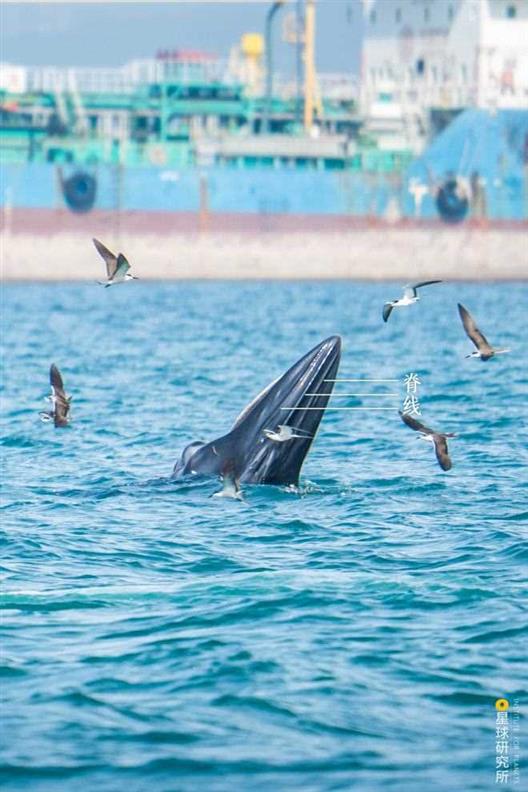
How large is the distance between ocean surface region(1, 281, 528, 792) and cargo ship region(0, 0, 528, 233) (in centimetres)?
7496

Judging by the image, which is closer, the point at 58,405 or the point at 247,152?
the point at 58,405

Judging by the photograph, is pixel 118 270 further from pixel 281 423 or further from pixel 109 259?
pixel 281 423

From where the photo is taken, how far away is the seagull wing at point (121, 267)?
62.1ft

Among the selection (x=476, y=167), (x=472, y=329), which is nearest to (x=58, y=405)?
(x=472, y=329)

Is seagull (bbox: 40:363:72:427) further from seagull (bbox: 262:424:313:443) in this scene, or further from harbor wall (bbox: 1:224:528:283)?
harbor wall (bbox: 1:224:528:283)

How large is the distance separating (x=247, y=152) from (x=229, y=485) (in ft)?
305

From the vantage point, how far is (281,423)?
17.8m

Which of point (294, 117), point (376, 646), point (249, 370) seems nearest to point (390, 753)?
point (376, 646)

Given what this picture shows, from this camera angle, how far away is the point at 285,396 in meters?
17.8

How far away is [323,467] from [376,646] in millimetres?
9751

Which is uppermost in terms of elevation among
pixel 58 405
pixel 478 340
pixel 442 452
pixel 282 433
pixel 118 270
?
pixel 118 270

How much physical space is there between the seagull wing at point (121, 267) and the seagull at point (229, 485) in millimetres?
2370

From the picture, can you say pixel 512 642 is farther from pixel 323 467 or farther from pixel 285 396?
pixel 323 467

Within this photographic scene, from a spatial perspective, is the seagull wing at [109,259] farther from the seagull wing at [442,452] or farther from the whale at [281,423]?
the seagull wing at [442,452]
